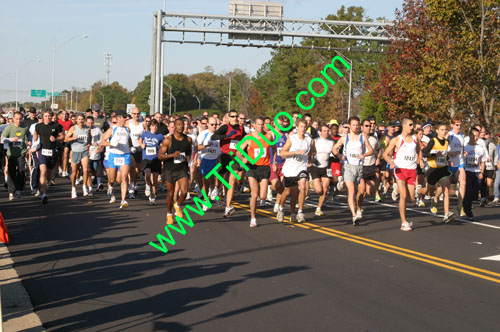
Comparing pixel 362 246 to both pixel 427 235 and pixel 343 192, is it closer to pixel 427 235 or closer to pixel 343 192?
pixel 427 235

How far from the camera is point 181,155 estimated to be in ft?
42.2

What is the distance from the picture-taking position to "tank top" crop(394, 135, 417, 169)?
13.0 meters

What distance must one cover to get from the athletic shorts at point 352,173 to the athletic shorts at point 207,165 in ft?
12.5

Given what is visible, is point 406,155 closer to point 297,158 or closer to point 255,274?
point 297,158

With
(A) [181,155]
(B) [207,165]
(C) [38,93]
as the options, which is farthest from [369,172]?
(C) [38,93]

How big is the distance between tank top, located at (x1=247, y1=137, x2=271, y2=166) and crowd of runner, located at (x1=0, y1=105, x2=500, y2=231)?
2cm

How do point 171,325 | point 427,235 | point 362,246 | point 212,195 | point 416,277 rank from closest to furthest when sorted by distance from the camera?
point 171,325
point 416,277
point 362,246
point 427,235
point 212,195

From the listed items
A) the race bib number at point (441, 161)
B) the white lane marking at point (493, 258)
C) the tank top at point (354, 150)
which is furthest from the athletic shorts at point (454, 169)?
the white lane marking at point (493, 258)

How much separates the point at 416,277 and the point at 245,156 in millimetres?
5597

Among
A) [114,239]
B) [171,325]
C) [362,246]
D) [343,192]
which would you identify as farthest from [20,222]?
[343,192]

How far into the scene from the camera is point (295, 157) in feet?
43.7

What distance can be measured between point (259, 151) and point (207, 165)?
3.00 m

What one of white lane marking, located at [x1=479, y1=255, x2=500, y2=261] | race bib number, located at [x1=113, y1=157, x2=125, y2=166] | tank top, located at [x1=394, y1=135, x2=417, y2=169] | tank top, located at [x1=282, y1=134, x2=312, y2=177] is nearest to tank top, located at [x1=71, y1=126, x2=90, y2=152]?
race bib number, located at [x1=113, y1=157, x2=125, y2=166]

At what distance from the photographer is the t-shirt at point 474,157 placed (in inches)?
608
